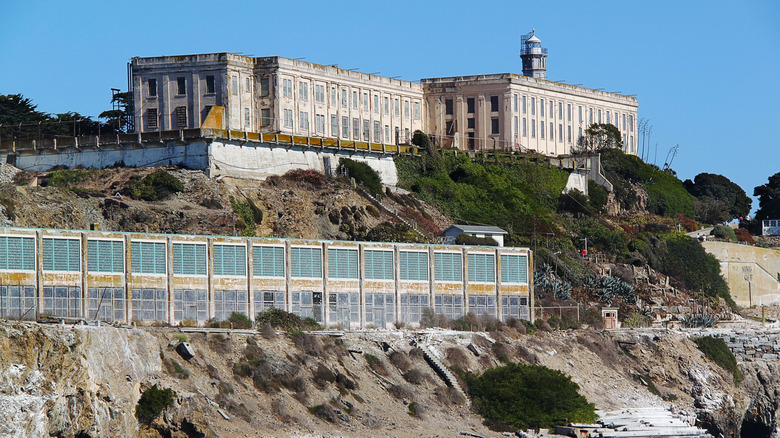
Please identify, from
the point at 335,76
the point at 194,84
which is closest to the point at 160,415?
the point at 194,84

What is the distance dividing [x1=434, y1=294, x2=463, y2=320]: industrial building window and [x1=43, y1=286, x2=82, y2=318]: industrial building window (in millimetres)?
19859

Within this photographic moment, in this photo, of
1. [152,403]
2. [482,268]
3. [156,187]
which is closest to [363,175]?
[156,187]

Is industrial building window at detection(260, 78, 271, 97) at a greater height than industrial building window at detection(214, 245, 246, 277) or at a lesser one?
greater

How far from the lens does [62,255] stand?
5256 centimetres

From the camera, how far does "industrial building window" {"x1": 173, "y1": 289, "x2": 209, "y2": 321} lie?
184 ft

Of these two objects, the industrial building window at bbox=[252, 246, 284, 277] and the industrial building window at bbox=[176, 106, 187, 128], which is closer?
the industrial building window at bbox=[252, 246, 284, 277]

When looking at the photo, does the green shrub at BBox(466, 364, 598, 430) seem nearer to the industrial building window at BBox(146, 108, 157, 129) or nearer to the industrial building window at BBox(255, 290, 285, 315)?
the industrial building window at BBox(255, 290, 285, 315)

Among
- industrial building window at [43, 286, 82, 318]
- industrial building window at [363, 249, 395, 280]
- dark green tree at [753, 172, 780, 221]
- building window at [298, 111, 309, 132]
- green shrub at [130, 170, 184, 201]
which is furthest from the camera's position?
dark green tree at [753, 172, 780, 221]

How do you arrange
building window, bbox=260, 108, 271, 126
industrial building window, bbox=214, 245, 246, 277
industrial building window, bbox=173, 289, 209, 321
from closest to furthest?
industrial building window, bbox=173, 289, 209, 321, industrial building window, bbox=214, 245, 246, 277, building window, bbox=260, 108, 271, 126

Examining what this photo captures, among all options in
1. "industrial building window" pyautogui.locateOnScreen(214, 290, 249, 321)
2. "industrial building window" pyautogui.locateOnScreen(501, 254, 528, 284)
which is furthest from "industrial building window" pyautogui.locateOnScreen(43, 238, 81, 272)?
"industrial building window" pyautogui.locateOnScreen(501, 254, 528, 284)

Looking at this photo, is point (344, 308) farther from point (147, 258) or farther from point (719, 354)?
point (719, 354)

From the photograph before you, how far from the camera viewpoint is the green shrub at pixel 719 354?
2970 inches

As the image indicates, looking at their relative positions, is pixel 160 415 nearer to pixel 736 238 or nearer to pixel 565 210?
pixel 565 210

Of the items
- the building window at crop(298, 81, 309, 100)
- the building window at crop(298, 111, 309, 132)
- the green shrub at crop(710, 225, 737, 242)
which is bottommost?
the green shrub at crop(710, 225, 737, 242)
